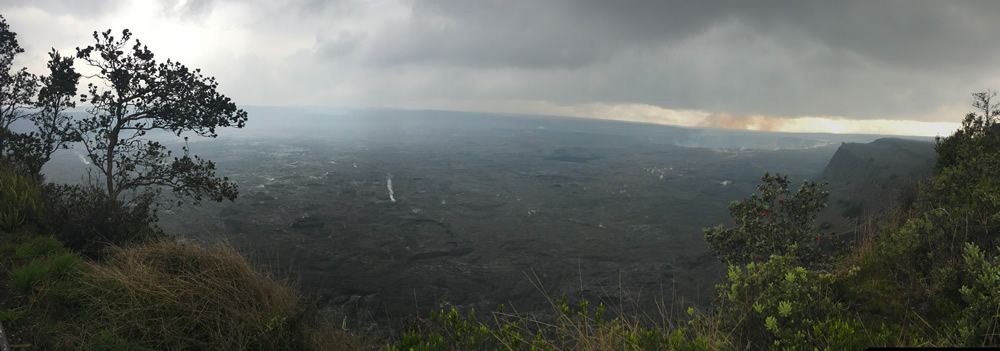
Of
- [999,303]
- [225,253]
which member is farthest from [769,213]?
[225,253]

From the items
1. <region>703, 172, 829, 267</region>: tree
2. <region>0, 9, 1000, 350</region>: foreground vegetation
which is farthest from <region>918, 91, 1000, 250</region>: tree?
<region>703, 172, 829, 267</region>: tree

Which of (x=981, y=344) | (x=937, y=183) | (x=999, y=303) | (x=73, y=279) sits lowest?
Result: (x=73, y=279)

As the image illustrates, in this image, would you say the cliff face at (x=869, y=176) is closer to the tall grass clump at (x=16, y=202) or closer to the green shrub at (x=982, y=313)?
the green shrub at (x=982, y=313)

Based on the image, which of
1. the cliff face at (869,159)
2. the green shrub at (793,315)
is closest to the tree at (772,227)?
the green shrub at (793,315)

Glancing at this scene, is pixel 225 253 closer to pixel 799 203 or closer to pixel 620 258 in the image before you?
pixel 799 203

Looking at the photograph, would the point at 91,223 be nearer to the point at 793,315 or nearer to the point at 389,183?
the point at 793,315
